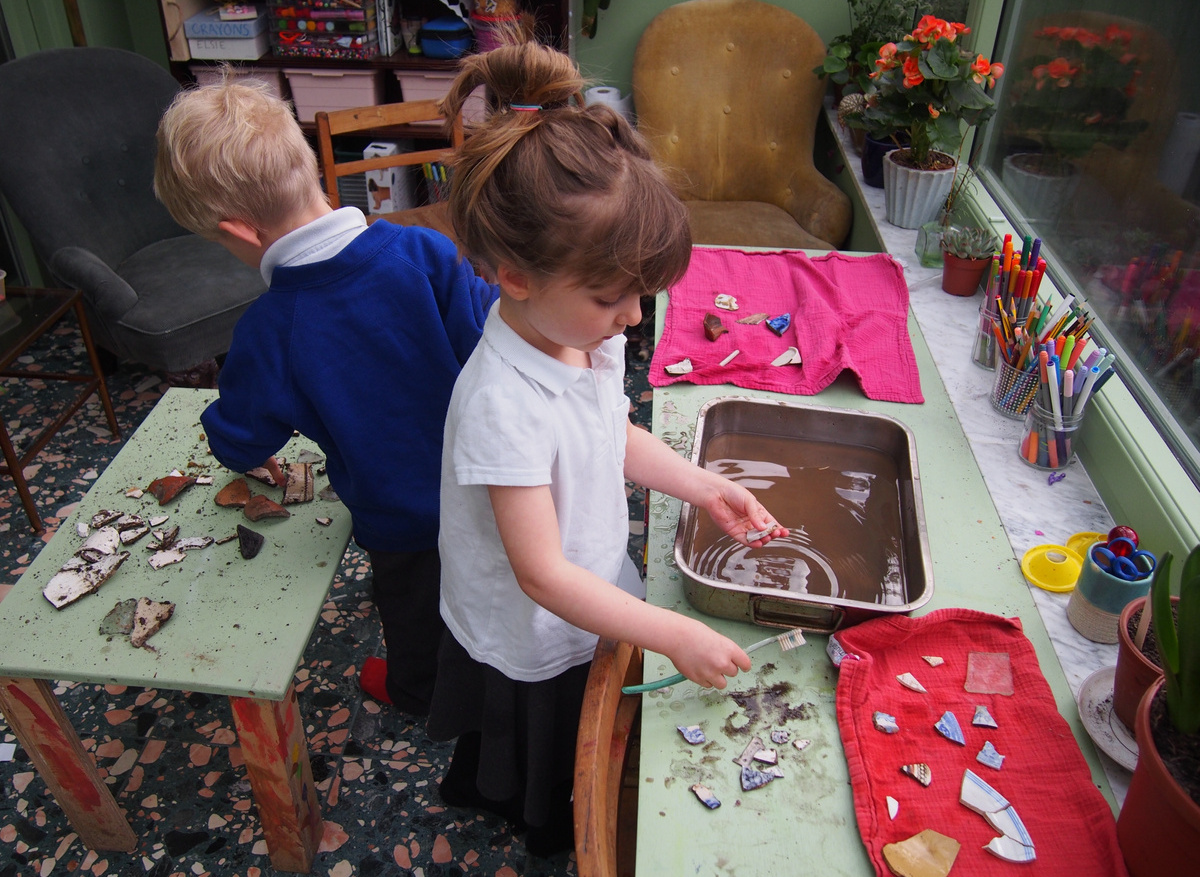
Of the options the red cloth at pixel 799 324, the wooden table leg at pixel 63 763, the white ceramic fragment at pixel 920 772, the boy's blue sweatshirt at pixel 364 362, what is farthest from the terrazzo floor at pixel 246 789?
the red cloth at pixel 799 324

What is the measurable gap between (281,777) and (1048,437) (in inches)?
53.8

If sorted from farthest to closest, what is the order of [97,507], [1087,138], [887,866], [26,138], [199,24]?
[199,24] → [26,138] → [1087,138] → [97,507] → [887,866]

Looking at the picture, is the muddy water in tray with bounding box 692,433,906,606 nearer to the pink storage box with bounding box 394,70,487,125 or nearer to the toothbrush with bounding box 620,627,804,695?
the toothbrush with bounding box 620,627,804,695

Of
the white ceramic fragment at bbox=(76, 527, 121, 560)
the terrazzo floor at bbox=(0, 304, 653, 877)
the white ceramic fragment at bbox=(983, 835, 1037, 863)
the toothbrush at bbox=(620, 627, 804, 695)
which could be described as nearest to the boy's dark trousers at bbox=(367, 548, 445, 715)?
the terrazzo floor at bbox=(0, 304, 653, 877)

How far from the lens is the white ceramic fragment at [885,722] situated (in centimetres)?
95

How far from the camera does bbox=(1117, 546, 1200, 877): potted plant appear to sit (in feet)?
2.34

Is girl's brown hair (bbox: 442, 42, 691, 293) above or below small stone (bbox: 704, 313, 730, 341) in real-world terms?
above

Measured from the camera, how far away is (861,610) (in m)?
1.03

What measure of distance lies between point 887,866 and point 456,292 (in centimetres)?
92

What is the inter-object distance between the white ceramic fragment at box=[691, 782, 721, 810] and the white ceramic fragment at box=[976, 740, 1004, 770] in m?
0.30

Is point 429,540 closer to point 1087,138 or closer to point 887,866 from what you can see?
point 887,866

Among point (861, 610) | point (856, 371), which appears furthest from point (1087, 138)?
point (861, 610)

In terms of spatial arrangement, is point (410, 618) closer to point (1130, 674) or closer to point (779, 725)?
point (779, 725)

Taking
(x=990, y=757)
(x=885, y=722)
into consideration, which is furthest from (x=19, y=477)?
(x=990, y=757)
